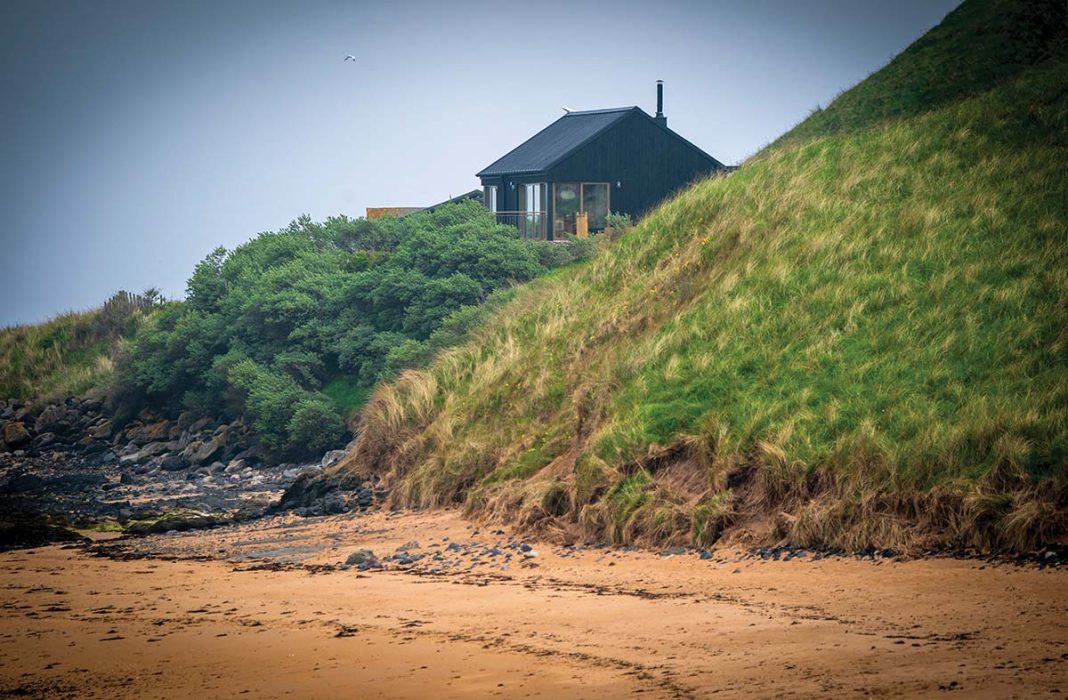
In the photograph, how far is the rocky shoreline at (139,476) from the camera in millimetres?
21328

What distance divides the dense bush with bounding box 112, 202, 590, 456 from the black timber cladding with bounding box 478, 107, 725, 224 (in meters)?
10.6

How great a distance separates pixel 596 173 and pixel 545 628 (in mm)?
38296

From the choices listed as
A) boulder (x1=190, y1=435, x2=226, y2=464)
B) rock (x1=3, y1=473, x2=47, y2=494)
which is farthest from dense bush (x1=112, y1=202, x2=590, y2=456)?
rock (x1=3, y1=473, x2=47, y2=494)

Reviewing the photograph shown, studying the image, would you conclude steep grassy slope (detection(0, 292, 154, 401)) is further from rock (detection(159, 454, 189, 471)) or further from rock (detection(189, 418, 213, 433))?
rock (detection(159, 454, 189, 471))

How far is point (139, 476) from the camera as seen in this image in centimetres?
2975

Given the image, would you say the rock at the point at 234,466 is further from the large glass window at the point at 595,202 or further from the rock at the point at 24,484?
the large glass window at the point at 595,202

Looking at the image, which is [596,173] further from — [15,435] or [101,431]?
[15,435]

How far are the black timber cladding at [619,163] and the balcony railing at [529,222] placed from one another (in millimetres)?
554

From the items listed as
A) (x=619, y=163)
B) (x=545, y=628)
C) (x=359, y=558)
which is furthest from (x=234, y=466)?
(x=619, y=163)

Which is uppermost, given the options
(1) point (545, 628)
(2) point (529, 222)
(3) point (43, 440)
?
(2) point (529, 222)

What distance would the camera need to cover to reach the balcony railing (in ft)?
154

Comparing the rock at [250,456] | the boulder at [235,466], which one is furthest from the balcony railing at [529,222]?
the boulder at [235,466]

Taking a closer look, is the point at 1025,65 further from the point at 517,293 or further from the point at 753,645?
the point at 753,645

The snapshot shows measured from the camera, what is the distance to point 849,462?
13820 mm
